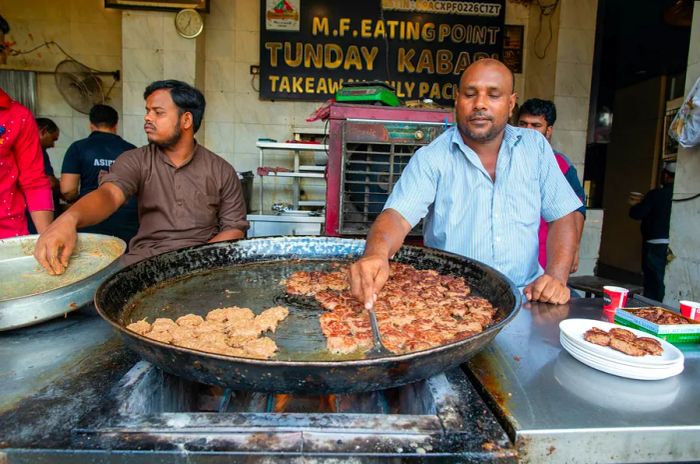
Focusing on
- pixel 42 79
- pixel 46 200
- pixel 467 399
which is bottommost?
pixel 467 399

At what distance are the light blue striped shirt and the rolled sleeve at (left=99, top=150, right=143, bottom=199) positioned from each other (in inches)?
58.2

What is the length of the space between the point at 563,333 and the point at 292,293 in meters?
0.98

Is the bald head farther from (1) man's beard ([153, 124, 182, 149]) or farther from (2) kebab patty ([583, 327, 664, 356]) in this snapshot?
(1) man's beard ([153, 124, 182, 149])

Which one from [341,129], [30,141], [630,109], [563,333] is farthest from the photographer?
[630,109]

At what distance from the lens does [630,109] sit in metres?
8.77

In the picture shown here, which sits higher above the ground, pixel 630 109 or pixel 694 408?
pixel 630 109

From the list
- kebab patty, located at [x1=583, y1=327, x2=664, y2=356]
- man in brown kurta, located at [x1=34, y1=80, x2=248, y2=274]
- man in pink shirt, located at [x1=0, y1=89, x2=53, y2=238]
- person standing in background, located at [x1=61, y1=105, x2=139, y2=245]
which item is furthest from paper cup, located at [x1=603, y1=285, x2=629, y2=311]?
person standing in background, located at [x1=61, y1=105, x2=139, y2=245]

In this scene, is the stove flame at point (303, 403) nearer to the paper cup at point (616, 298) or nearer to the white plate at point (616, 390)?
the white plate at point (616, 390)

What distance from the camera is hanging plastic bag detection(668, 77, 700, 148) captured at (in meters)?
2.93

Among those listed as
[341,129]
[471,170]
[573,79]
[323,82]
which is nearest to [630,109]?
[573,79]

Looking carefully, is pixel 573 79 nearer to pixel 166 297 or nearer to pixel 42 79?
pixel 166 297

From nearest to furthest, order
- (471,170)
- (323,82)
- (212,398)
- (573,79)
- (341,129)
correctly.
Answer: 1. (212,398)
2. (471,170)
3. (341,129)
4. (573,79)
5. (323,82)

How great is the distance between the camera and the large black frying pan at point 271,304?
3.25ft

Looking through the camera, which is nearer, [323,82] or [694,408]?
[694,408]
